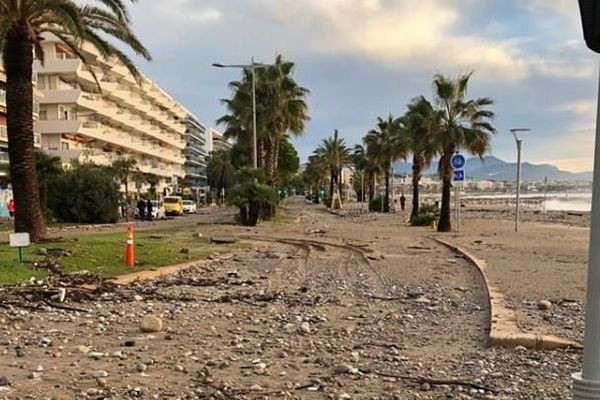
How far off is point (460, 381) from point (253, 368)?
1.99 meters

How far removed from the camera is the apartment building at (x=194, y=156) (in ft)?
461

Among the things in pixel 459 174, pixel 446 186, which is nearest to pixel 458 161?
pixel 459 174

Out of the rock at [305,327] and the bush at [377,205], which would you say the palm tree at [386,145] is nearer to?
the bush at [377,205]

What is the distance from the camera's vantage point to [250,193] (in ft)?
107

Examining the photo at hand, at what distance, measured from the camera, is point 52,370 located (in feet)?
20.2

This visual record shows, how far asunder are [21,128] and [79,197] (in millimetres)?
22383

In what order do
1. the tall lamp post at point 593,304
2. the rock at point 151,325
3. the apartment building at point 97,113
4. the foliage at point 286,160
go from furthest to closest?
the foliage at point 286,160, the apartment building at point 97,113, the rock at point 151,325, the tall lamp post at point 593,304

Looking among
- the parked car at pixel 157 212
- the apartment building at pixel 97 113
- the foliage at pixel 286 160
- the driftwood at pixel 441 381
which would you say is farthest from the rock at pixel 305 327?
the foliage at pixel 286 160

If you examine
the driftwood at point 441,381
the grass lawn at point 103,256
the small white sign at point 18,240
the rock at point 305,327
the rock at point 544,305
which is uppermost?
the small white sign at point 18,240

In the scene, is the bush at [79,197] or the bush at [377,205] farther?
the bush at [377,205]

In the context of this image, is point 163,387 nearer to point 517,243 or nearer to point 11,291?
point 11,291

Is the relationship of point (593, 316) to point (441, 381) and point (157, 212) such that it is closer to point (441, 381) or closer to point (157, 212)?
point (441, 381)

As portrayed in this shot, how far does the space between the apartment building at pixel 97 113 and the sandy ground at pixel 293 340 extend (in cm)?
4277

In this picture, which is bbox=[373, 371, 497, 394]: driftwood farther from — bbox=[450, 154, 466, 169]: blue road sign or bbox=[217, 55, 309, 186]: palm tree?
bbox=[217, 55, 309, 186]: palm tree
